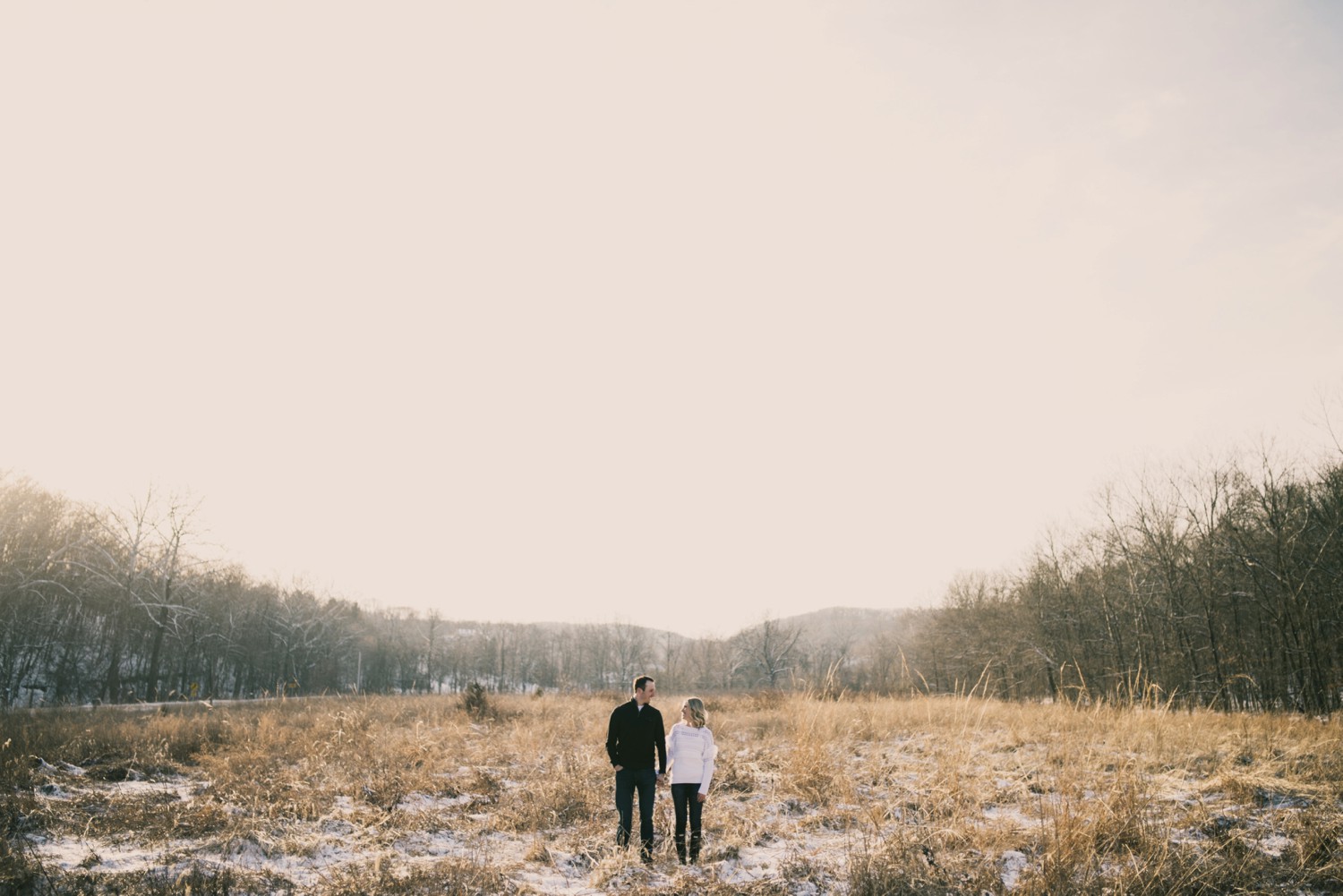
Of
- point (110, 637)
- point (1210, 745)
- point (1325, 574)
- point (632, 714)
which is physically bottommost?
point (110, 637)

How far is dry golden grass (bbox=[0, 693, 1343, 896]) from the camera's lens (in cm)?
513

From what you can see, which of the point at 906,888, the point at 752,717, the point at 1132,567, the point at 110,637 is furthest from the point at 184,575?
the point at 1132,567

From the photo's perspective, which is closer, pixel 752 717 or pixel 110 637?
pixel 752 717

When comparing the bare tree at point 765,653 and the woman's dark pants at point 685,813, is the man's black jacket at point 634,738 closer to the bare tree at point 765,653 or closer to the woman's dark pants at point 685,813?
the woman's dark pants at point 685,813

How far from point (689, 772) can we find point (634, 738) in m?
0.70

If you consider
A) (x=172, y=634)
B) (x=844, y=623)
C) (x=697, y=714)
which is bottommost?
(x=844, y=623)

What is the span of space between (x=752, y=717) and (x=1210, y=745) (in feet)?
35.7

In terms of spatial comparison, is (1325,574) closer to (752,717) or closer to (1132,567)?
(1132,567)

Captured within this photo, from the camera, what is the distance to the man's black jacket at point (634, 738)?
657cm

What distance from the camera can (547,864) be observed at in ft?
20.5

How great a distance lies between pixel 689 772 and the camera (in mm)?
6344

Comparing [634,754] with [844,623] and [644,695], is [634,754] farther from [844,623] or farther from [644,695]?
[844,623]

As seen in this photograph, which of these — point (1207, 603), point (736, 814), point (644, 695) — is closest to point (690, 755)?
point (644, 695)

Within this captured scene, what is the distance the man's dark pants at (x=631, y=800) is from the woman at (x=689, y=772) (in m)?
0.29
